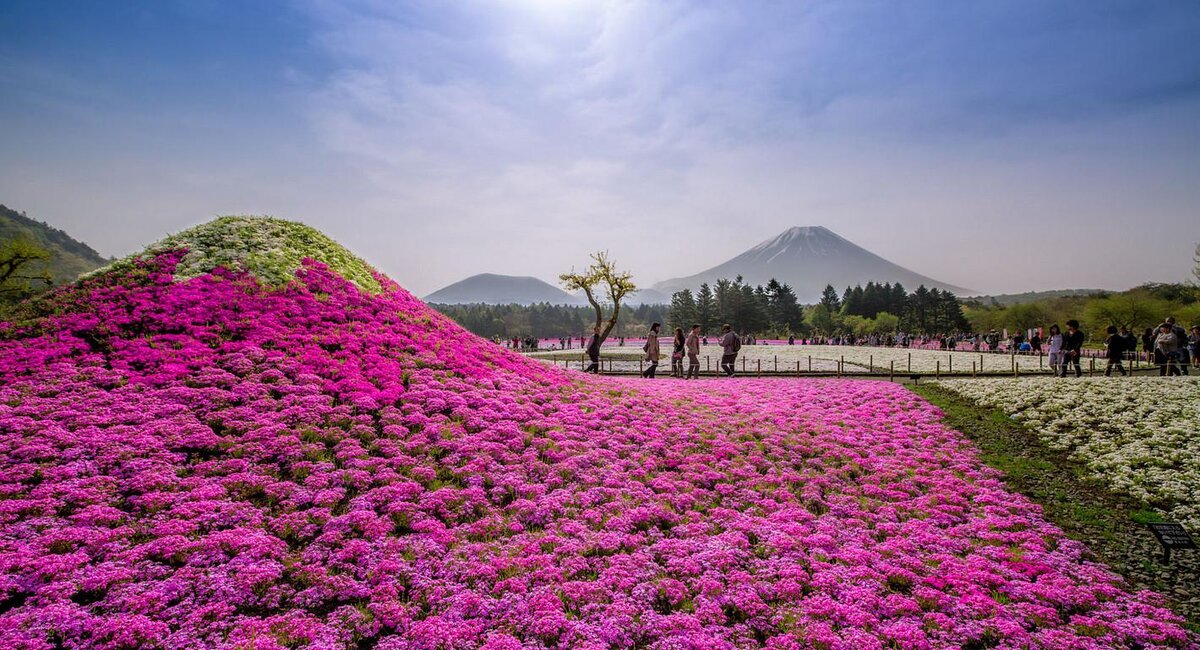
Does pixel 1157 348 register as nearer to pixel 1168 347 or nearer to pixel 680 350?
pixel 1168 347

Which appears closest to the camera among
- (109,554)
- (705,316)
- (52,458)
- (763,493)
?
(109,554)

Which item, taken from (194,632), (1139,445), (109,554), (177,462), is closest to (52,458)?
(177,462)

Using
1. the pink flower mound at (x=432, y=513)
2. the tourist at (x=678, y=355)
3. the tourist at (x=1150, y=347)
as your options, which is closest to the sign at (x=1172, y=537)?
the pink flower mound at (x=432, y=513)

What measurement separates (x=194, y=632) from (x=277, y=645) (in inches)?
44.6

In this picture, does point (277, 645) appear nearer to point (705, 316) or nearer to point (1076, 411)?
point (1076, 411)

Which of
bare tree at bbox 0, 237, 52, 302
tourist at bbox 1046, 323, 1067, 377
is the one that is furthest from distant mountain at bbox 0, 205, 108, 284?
tourist at bbox 1046, 323, 1067, 377

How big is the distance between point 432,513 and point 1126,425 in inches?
815

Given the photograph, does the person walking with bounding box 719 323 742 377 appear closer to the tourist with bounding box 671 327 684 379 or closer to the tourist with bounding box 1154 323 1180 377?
the tourist with bounding box 671 327 684 379

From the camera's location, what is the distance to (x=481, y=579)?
26.8ft

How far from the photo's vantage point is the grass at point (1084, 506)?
30.2 feet

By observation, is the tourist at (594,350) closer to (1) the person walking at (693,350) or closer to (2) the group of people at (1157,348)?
(1) the person walking at (693,350)

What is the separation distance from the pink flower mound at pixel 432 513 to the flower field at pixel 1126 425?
3052mm

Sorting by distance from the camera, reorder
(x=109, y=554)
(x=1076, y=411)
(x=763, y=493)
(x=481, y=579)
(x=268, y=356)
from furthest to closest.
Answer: (x=1076, y=411)
(x=268, y=356)
(x=763, y=493)
(x=481, y=579)
(x=109, y=554)

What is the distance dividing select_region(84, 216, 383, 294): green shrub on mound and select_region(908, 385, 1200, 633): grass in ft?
72.2
